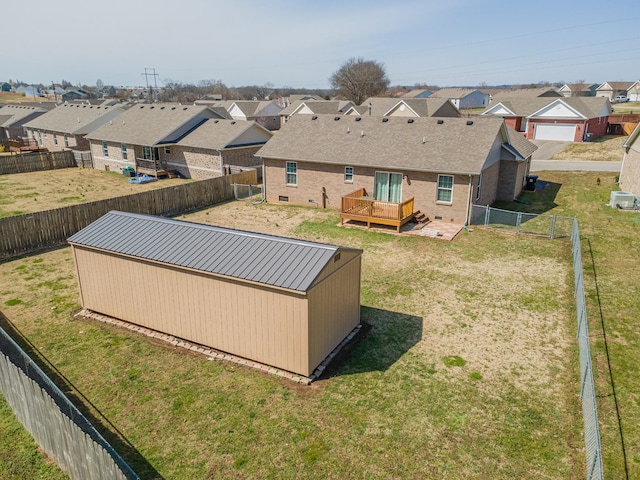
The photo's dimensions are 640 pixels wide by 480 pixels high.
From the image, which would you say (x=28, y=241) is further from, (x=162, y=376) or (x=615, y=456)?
(x=615, y=456)

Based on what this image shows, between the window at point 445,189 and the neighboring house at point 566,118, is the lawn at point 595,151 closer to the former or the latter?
the neighboring house at point 566,118

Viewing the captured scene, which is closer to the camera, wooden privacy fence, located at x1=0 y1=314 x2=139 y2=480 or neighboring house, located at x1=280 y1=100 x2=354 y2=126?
wooden privacy fence, located at x1=0 y1=314 x2=139 y2=480

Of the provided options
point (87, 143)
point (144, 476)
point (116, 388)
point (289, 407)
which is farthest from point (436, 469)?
point (87, 143)

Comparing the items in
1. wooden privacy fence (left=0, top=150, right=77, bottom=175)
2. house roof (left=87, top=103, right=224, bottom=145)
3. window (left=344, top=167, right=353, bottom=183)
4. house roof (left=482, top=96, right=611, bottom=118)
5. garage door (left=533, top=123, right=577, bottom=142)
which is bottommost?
wooden privacy fence (left=0, top=150, right=77, bottom=175)

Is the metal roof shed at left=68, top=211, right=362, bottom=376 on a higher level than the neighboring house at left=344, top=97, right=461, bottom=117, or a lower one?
lower

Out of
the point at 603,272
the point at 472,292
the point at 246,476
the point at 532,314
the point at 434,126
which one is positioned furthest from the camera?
the point at 434,126

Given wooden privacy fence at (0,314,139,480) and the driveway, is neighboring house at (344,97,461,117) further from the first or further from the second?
wooden privacy fence at (0,314,139,480)

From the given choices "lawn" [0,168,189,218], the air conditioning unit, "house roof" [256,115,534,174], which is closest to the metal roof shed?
"house roof" [256,115,534,174]

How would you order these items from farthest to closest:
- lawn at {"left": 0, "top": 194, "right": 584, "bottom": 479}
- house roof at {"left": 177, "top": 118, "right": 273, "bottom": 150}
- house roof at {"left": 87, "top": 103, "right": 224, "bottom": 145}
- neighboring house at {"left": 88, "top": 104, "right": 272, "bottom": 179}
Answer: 1. house roof at {"left": 87, "top": 103, "right": 224, "bottom": 145}
2. neighboring house at {"left": 88, "top": 104, "right": 272, "bottom": 179}
3. house roof at {"left": 177, "top": 118, "right": 273, "bottom": 150}
4. lawn at {"left": 0, "top": 194, "right": 584, "bottom": 479}
